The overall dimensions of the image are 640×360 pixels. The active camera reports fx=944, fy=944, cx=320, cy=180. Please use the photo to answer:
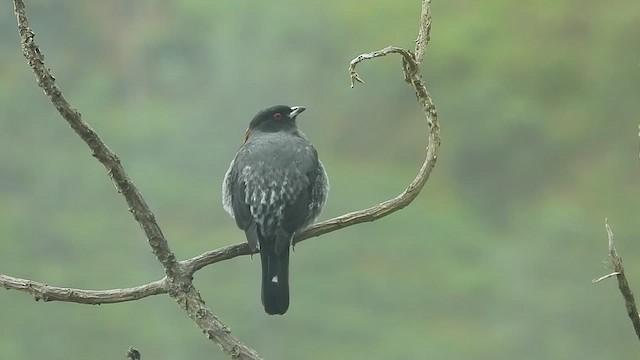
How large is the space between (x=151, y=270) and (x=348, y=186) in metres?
1.20

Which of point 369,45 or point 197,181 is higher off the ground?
point 369,45

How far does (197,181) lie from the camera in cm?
535

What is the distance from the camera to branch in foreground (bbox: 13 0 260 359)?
2.15 meters

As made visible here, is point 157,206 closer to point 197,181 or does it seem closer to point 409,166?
point 197,181

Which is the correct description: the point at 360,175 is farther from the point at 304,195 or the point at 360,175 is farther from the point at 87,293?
the point at 87,293

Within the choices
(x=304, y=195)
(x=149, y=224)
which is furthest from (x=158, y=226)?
(x=304, y=195)

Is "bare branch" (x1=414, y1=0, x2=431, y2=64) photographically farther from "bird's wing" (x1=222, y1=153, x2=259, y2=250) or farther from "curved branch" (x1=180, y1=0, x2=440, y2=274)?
"bird's wing" (x1=222, y1=153, x2=259, y2=250)

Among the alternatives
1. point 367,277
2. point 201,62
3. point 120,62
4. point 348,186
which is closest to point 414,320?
point 367,277

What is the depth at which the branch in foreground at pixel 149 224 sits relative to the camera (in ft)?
7.05

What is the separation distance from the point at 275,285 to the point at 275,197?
0.29 metres

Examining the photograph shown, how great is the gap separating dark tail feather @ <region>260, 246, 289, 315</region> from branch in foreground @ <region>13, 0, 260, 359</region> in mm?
420

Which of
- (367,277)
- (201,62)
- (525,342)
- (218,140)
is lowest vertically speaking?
(525,342)

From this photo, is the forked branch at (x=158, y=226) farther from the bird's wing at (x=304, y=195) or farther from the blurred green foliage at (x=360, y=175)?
Answer: the blurred green foliage at (x=360, y=175)

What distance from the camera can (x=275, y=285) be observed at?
2.78 metres
